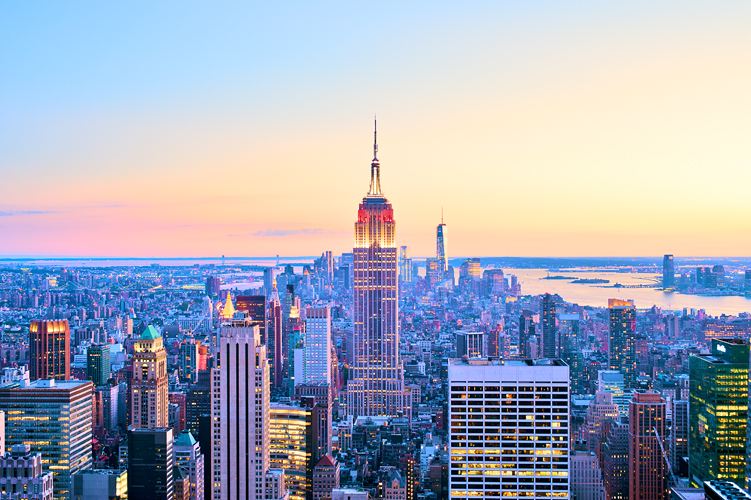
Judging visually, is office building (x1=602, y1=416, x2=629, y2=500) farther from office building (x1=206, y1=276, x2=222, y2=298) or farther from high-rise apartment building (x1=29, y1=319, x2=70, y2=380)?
office building (x1=206, y1=276, x2=222, y2=298)

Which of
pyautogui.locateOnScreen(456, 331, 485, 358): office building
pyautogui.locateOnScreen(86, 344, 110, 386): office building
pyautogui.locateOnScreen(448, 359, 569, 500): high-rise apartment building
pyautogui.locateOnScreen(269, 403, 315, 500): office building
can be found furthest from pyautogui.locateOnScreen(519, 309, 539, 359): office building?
pyautogui.locateOnScreen(448, 359, 569, 500): high-rise apartment building

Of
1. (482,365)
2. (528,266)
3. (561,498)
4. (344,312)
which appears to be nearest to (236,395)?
(482,365)

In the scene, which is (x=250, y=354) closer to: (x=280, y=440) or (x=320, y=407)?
(x=280, y=440)

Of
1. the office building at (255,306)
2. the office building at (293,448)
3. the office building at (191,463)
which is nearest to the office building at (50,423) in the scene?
the office building at (191,463)

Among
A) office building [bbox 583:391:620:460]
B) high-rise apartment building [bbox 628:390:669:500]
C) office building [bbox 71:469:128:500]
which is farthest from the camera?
office building [bbox 583:391:620:460]

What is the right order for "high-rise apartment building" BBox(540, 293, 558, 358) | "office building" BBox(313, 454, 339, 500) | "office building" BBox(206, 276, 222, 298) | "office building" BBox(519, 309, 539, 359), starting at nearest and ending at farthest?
"office building" BBox(313, 454, 339, 500), "high-rise apartment building" BBox(540, 293, 558, 358), "office building" BBox(519, 309, 539, 359), "office building" BBox(206, 276, 222, 298)

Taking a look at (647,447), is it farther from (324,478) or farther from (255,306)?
(255,306)

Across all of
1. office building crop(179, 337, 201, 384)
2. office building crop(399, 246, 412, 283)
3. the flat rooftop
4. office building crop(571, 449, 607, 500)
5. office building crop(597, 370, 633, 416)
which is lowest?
office building crop(571, 449, 607, 500)
